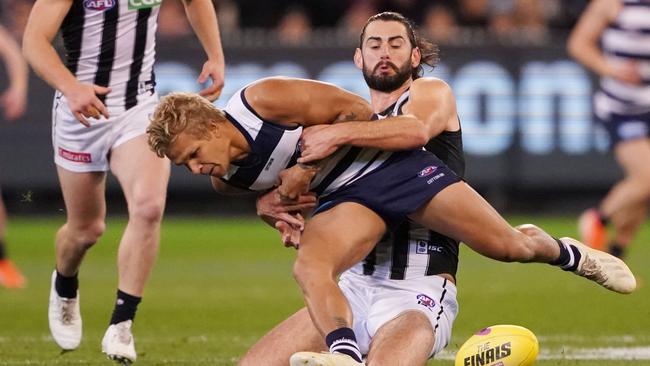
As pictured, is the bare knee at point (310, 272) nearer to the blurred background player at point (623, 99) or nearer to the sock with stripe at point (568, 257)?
the sock with stripe at point (568, 257)

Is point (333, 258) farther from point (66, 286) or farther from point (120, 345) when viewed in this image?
point (66, 286)

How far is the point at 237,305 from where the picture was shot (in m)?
9.45

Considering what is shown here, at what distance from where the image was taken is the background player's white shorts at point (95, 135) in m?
7.27

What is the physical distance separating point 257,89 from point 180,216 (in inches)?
399

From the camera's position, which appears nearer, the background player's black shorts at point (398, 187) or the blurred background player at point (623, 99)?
the background player's black shorts at point (398, 187)

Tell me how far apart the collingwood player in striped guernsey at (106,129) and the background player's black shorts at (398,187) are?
4.47 ft

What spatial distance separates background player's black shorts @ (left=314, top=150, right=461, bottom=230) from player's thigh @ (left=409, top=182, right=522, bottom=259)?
44mm

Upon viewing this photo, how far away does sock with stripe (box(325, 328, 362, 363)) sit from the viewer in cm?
520

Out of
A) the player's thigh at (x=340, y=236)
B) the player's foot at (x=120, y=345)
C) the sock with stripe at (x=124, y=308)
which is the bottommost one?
the player's foot at (x=120, y=345)

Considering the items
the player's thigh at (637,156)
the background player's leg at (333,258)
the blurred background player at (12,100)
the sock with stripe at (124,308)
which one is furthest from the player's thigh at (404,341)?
the player's thigh at (637,156)

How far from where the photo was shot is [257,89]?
5.80 m

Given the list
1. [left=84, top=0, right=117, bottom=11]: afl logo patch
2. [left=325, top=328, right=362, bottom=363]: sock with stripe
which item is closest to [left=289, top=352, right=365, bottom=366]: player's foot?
[left=325, top=328, right=362, bottom=363]: sock with stripe

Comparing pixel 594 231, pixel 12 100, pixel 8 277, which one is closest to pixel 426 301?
pixel 12 100

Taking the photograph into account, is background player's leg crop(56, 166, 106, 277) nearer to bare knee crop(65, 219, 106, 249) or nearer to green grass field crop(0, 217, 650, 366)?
bare knee crop(65, 219, 106, 249)
